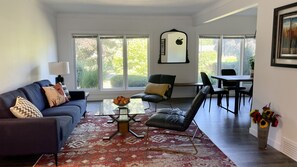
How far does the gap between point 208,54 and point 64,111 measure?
4.89 m

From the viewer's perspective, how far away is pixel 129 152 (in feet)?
10.5

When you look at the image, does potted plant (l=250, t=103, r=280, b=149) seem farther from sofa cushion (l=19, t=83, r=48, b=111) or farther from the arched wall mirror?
the arched wall mirror

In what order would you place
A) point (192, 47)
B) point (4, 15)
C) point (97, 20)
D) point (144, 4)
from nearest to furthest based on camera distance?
point (4, 15) → point (144, 4) → point (97, 20) → point (192, 47)

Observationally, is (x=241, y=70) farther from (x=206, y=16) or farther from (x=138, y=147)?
(x=138, y=147)

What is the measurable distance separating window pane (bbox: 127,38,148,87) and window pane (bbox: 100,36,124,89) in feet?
0.80

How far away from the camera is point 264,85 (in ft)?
11.7

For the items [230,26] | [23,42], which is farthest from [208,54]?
[23,42]

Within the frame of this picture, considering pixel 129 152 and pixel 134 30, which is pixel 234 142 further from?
pixel 134 30

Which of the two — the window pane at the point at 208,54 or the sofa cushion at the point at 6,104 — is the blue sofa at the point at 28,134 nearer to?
the sofa cushion at the point at 6,104

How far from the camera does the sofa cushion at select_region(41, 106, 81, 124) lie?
3.61 metres

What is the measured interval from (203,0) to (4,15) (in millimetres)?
3608

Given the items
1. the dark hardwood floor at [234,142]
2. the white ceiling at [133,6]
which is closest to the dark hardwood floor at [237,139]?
the dark hardwood floor at [234,142]

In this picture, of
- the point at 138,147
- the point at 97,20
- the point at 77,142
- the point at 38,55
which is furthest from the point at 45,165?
the point at 97,20

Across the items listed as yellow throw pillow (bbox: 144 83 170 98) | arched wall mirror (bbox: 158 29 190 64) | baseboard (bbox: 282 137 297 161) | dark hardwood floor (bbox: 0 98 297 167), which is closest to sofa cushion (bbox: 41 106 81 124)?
dark hardwood floor (bbox: 0 98 297 167)
